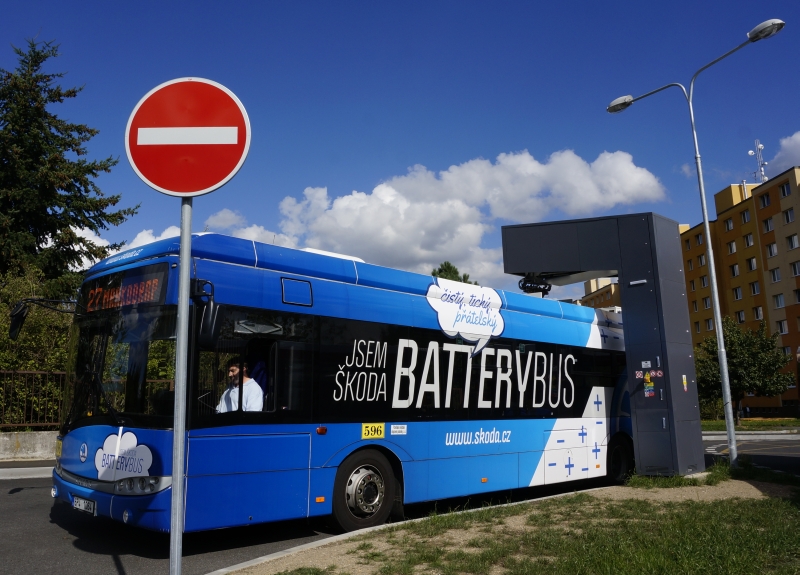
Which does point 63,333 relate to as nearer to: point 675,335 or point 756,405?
point 675,335

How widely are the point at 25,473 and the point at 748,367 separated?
163ft

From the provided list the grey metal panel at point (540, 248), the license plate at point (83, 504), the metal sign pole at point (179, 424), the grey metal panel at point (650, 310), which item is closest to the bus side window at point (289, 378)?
the license plate at point (83, 504)

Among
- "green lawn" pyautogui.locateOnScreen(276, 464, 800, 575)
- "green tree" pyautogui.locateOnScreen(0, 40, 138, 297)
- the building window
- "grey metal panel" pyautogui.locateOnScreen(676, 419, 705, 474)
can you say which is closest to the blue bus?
"green lawn" pyautogui.locateOnScreen(276, 464, 800, 575)

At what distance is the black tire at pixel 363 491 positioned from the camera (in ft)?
25.0

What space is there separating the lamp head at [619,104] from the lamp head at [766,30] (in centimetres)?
270

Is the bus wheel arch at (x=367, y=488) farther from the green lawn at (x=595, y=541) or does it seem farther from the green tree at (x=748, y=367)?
the green tree at (x=748, y=367)

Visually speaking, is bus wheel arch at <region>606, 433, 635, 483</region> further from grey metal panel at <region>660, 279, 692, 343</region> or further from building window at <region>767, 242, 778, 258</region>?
building window at <region>767, 242, 778, 258</region>

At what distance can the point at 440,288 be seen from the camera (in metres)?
9.62

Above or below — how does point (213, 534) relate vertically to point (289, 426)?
below

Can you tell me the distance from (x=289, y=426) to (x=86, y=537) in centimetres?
254

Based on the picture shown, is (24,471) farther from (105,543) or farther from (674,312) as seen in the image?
(674,312)

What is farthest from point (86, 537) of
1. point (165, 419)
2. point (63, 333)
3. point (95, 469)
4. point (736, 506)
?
point (63, 333)

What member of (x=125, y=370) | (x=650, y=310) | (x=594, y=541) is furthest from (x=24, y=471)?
(x=650, y=310)

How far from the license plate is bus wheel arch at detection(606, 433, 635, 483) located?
8688 millimetres
